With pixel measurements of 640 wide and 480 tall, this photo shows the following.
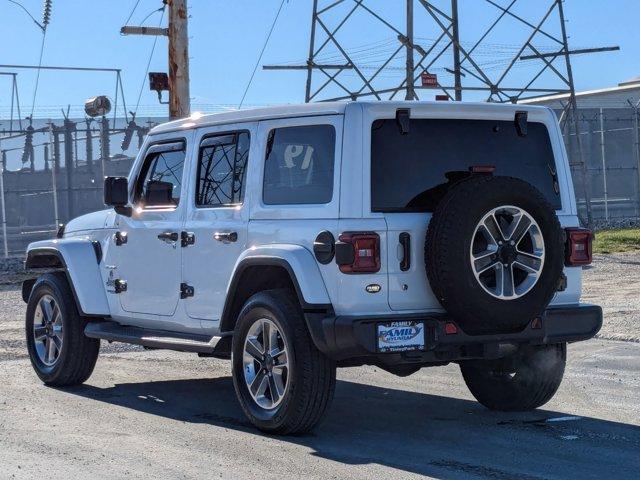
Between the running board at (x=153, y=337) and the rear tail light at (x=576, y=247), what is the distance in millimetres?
2281

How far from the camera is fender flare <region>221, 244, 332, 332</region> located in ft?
24.3

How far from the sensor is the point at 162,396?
9.62m

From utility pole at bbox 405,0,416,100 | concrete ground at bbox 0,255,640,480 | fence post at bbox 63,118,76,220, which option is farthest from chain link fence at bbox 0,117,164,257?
concrete ground at bbox 0,255,640,480

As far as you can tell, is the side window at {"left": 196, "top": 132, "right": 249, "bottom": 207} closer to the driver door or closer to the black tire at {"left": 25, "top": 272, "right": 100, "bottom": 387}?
the driver door

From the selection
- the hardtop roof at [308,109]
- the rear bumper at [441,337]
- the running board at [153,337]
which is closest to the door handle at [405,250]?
the rear bumper at [441,337]

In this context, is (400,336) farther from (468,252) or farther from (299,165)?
(299,165)

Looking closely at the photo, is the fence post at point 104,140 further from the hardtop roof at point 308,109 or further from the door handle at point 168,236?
the hardtop roof at point 308,109

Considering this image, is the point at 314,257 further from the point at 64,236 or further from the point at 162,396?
the point at 64,236

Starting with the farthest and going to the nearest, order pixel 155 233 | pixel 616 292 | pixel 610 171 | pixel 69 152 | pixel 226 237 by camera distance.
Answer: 1. pixel 610 171
2. pixel 69 152
3. pixel 616 292
4. pixel 155 233
5. pixel 226 237

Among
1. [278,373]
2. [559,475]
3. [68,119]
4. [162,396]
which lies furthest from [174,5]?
[559,475]

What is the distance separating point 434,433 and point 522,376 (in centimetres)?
96

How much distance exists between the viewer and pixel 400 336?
7.33 metres

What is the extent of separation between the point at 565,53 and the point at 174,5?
12.3m

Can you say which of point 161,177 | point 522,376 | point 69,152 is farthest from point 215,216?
point 69,152
